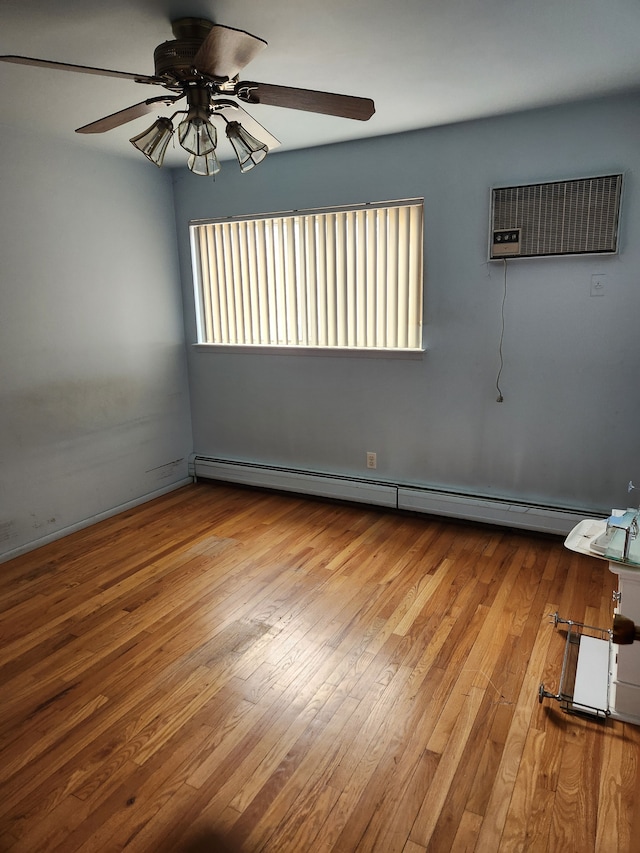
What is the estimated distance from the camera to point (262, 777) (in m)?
1.81

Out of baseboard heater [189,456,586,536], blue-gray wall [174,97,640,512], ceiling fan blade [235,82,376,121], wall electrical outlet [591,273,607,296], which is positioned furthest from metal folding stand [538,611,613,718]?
ceiling fan blade [235,82,376,121]

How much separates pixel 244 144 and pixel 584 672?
97.2 inches

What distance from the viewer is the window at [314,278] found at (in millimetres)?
3723

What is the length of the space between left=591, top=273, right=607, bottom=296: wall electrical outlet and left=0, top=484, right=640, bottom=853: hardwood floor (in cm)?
151

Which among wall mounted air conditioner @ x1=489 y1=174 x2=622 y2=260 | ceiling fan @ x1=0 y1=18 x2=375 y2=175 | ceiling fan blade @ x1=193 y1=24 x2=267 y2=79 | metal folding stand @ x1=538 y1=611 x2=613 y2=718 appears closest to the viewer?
ceiling fan blade @ x1=193 y1=24 x2=267 y2=79

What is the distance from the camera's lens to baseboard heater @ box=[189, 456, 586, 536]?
3479 millimetres

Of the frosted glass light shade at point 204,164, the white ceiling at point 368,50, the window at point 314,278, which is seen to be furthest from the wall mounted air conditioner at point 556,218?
the frosted glass light shade at point 204,164

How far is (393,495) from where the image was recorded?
3.93 metres

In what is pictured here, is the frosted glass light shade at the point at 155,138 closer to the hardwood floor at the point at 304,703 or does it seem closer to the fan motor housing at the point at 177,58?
the fan motor housing at the point at 177,58

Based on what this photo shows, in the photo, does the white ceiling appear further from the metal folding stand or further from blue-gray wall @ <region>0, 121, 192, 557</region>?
the metal folding stand

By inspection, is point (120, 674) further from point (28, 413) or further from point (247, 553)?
point (28, 413)

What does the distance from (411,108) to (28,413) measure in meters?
2.88

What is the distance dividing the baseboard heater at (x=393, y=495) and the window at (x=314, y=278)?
3.25ft

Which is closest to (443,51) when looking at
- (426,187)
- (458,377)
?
(426,187)
